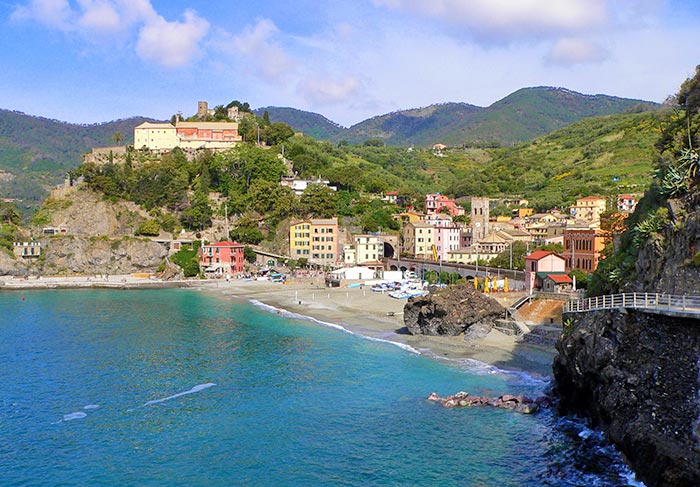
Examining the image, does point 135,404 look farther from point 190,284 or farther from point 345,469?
point 190,284

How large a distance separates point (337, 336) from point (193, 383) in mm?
17178

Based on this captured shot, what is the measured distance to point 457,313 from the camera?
165 ft

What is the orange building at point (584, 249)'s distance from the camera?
5775cm

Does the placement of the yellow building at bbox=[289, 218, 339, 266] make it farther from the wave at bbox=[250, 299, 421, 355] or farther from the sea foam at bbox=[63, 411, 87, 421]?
the sea foam at bbox=[63, 411, 87, 421]

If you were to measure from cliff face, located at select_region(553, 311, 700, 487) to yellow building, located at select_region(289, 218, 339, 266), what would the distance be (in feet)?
236

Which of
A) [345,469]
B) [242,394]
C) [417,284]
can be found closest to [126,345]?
[242,394]

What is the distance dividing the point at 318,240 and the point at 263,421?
69.5m

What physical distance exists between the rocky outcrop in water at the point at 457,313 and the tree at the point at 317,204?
54763 mm

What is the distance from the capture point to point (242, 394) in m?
35.1

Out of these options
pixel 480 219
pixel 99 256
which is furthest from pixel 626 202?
pixel 99 256

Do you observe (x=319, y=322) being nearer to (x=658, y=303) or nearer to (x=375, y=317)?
(x=375, y=317)

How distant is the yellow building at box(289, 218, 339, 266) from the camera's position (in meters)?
99.1

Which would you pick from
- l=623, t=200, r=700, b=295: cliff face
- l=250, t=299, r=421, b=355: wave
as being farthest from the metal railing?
l=250, t=299, r=421, b=355: wave

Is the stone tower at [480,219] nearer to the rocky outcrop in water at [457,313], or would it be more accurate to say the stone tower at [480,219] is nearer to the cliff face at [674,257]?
the rocky outcrop in water at [457,313]
